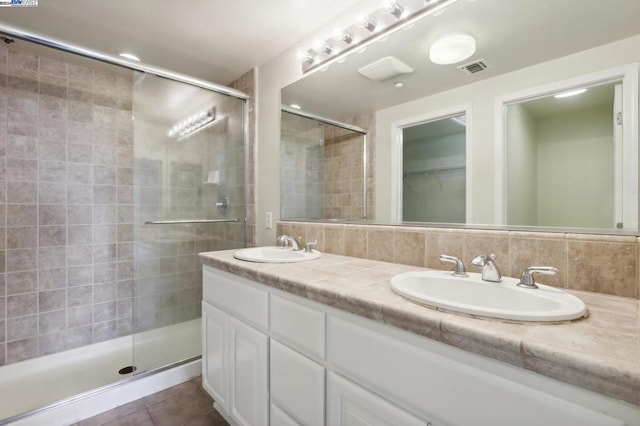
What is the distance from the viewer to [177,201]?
2131mm

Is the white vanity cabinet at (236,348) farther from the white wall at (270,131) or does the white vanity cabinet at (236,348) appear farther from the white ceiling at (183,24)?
the white ceiling at (183,24)

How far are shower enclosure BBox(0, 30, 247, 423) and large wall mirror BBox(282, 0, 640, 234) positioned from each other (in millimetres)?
1306

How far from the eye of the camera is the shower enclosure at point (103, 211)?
1.91 m

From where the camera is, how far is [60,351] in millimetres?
2059

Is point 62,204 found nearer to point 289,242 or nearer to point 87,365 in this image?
point 87,365

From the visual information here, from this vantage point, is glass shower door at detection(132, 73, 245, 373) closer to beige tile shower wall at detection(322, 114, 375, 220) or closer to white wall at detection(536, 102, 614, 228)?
beige tile shower wall at detection(322, 114, 375, 220)

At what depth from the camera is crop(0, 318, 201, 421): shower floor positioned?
1.74m

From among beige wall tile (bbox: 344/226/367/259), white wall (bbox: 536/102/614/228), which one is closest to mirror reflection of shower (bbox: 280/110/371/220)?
beige wall tile (bbox: 344/226/367/259)

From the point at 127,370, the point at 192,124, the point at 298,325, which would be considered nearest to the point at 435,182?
the point at 298,325

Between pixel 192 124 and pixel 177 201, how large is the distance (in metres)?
0.58

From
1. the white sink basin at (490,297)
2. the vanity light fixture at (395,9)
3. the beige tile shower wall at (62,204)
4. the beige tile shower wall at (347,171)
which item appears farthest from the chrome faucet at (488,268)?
the beige tile shower wall at (62,204)

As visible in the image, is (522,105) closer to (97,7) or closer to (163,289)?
(97,7)

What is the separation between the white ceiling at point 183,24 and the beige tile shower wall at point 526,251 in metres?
1.24

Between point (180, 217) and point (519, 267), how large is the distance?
6.81 ft
